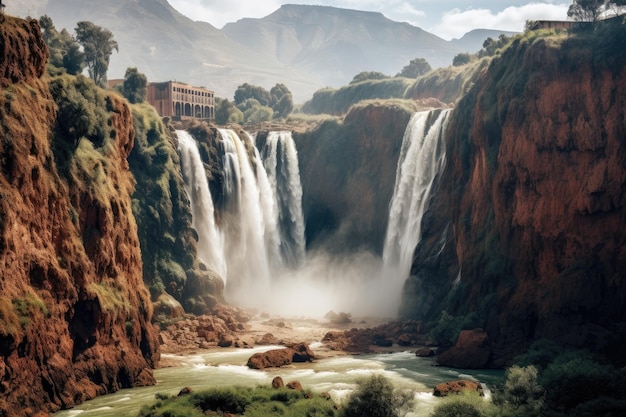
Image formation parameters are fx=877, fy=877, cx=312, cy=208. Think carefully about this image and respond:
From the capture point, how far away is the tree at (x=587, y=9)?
72.1 metres

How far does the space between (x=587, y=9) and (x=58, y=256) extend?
48.4 meters

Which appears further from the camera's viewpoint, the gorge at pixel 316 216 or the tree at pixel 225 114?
the tree at pixel 225 114

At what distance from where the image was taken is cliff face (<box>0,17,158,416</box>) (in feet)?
140

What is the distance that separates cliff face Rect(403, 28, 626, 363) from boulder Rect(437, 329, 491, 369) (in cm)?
95

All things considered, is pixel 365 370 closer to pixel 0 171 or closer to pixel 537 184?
pixel 537 184

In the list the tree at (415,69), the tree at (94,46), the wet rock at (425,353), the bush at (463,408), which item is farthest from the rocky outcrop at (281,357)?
the tree at (415,69)

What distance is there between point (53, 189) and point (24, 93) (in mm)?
5442

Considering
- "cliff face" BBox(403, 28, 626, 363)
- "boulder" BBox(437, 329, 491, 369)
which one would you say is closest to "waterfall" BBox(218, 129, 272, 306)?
"cliff face" BBox(403, 28, 626, 363)

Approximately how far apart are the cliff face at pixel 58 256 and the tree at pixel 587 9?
4029 centimetres

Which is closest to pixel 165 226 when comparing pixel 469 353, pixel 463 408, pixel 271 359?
pixel 271 359

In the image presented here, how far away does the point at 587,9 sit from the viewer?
7300cm

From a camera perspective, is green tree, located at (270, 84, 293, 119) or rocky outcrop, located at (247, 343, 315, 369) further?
green tree, located at (270, 84, 293, 119)

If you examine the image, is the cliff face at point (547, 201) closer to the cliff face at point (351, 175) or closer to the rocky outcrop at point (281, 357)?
the rocky outcrop at point (281, 357)

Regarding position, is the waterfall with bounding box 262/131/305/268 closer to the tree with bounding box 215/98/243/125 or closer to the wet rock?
the tree with bounding box 215/98/243/125
